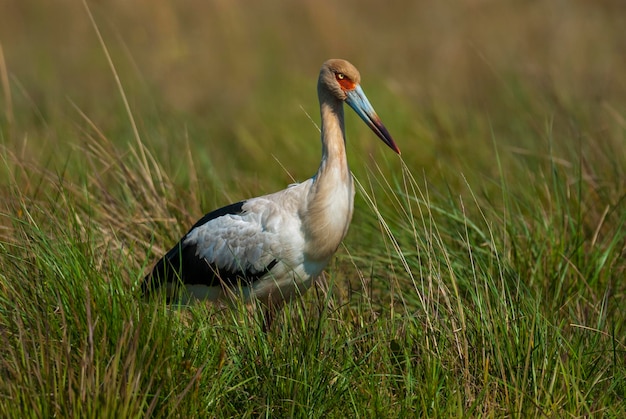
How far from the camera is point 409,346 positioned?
393 centimetres

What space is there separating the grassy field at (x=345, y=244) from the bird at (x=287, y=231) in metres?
0.18

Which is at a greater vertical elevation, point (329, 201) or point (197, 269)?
point (329, 201)

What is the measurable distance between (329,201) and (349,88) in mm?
528

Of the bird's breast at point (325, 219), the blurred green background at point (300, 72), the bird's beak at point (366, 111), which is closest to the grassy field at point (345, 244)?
the blurred green background at point (300, 72)

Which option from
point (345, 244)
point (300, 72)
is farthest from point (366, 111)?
point (300, 72)

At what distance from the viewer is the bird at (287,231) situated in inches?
181

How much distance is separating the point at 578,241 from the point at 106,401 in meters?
2.49

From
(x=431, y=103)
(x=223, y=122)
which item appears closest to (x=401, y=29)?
(x=223, y=122)

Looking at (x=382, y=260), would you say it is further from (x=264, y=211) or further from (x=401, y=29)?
(x=401, y=29)

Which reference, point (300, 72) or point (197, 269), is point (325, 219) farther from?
point (300, 72)

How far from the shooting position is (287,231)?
464 cm

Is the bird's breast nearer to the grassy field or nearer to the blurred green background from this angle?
the grassy field

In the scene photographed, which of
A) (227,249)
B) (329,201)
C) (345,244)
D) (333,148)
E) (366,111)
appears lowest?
(345,244)

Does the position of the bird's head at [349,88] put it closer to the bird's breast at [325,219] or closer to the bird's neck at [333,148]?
the bird's neck at [333,148]
